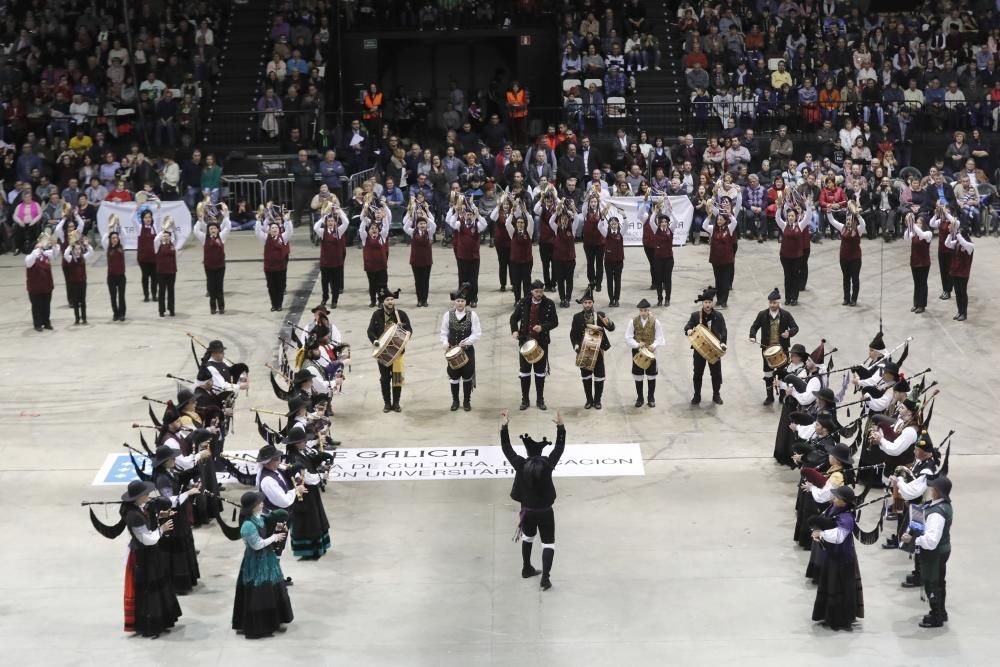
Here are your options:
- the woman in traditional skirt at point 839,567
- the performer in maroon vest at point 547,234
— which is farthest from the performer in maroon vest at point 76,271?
the woman in traditional skirt at point 839,567

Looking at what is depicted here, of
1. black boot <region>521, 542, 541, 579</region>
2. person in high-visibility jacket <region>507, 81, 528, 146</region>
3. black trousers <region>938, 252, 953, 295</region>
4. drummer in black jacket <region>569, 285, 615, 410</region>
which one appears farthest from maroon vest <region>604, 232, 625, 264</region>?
black boot <region>521, 542, 541, 579</region>

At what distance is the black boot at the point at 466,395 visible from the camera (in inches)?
823

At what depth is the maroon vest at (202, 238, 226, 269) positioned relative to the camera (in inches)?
1000

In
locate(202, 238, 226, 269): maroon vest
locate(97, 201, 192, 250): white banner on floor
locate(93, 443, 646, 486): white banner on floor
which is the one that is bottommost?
locate(93, 443, 646, 486): white banner on floor

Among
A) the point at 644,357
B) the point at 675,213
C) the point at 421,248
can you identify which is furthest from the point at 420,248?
the point at 675,213

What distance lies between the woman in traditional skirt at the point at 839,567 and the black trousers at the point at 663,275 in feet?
38.2

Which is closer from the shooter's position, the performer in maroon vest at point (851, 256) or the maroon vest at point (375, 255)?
the performer in maroon vest at point (851, 256)

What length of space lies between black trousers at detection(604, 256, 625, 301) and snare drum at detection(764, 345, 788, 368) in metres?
5.35

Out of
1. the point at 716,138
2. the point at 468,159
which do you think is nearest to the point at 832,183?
the point at 716,138

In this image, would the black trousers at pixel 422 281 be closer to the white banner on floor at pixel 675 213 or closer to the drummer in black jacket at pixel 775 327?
the white banner on floor at pixel 675 213

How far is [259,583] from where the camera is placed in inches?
546

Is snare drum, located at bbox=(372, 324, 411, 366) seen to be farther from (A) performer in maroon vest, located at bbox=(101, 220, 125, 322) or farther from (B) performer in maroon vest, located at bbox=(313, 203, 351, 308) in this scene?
(A) performer in maroon vest, located at bbox=(101, 220, 125, 322)

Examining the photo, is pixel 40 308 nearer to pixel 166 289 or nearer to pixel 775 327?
pixel 166 289

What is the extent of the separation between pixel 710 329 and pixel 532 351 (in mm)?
2464
